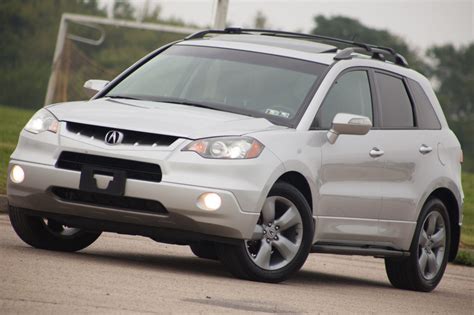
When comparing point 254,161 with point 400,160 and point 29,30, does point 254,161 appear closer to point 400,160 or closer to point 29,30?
point 400,160

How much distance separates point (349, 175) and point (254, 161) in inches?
54.6

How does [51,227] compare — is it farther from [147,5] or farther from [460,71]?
[460,71]

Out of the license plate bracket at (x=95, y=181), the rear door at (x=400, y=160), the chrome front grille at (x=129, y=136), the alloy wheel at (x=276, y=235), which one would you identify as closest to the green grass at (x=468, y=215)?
the rear door at (x=400, y=160)

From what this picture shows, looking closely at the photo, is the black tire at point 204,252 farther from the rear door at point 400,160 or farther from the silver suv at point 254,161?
the rear door at point 400,160

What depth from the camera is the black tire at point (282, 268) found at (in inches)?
391

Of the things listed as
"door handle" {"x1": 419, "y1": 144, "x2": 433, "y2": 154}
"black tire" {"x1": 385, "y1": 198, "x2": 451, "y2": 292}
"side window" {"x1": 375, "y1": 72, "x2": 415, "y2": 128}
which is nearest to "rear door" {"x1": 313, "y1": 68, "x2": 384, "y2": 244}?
"side window" {"x1": 375, "y1": 72, "x2": 415, "y2": 128}

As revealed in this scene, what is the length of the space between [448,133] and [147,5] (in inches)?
2419

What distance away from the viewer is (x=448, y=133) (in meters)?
12.8

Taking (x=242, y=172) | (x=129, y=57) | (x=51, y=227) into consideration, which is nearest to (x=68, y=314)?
(x=242, y=172)

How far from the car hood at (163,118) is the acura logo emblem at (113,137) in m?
0.05

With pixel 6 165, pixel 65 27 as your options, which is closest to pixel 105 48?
pixel 65 27

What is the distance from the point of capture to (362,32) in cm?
8450

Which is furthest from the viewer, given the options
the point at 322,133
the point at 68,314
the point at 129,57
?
the point at 129,57

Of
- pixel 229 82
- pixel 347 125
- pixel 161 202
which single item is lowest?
pixel 161 202
